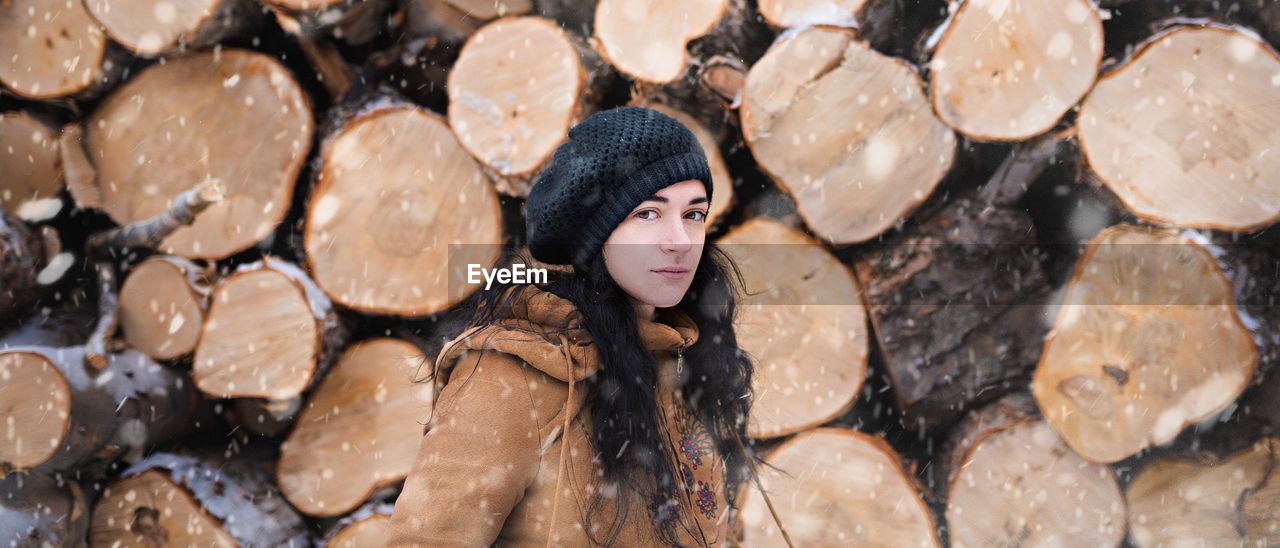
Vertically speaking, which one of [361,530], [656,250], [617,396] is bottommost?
[361,530]

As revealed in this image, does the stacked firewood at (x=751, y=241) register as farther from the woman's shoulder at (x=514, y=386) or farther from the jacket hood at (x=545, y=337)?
the woman's shoulder at (x=514, y=386)

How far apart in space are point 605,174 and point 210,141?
124cm

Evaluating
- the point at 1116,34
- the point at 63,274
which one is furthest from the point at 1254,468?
the point at 63,274

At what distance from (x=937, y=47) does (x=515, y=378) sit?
122cm

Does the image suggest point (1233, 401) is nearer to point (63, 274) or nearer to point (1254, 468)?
point (1254, 468)

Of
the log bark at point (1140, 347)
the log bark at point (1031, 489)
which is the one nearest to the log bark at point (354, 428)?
the log bark at point (1031, 489)

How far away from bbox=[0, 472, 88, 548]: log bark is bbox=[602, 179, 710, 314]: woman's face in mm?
1497

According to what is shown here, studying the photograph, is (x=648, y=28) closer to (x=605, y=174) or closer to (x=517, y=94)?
(x=517, y=94)

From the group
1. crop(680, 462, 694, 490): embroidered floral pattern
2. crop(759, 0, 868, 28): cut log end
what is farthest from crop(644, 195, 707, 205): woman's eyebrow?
crop(759, 0, 868, 28): cut log end

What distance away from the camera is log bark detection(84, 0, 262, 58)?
5.90 ft

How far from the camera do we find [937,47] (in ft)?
5.59

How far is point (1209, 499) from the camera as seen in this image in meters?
1.79

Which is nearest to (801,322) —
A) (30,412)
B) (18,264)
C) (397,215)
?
(397,215)

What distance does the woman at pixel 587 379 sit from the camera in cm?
97
